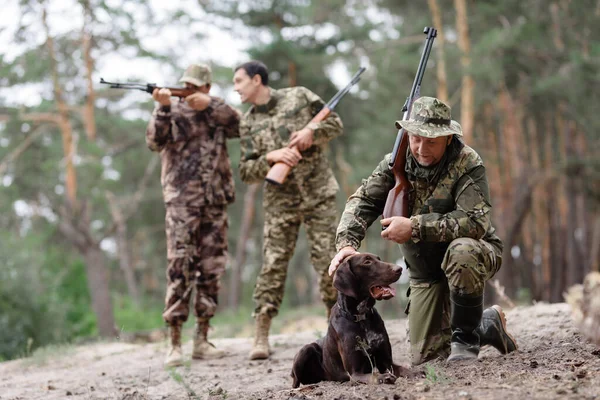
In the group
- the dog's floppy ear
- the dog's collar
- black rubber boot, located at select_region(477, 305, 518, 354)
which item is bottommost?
black rubber boot, located at select_region(477, 305, 518, 354)

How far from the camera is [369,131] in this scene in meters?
19.1

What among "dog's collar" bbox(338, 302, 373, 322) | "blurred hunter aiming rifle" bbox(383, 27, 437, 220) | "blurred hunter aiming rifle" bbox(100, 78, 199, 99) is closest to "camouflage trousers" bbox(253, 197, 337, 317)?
"blurred hunter aiming rifle" bbox(100, 78, 199, 99)

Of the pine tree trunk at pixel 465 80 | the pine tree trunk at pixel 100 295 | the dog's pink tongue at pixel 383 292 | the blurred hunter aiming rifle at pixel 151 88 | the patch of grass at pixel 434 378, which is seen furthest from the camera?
the pine tree trunk at pixel 465 80

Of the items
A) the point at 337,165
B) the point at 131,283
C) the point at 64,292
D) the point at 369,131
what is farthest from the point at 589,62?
the point at 131,283

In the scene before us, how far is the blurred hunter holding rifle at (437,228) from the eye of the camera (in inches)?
172

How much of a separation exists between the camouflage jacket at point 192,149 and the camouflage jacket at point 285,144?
0.28m

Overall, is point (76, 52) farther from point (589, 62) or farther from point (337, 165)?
point (589, 62)

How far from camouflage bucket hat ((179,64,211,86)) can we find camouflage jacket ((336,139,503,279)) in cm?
241

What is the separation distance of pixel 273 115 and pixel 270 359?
90.4 inches

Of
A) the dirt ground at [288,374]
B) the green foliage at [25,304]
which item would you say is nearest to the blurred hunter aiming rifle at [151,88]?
the dirt ground at [288,374]

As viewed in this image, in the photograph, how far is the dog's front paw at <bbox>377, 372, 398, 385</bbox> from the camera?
13.0 ft

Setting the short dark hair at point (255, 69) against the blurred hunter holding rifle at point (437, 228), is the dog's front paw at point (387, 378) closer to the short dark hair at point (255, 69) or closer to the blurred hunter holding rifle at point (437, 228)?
the blurred hunter holding rifle at point (437, 228)

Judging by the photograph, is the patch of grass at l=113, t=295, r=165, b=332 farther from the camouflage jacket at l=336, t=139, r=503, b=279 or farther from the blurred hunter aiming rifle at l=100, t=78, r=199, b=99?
the camouflage jacket at l=336, t=139, r=503, b=279

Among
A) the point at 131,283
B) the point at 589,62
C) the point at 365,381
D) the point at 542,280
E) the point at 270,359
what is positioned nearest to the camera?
the point at 365,381
